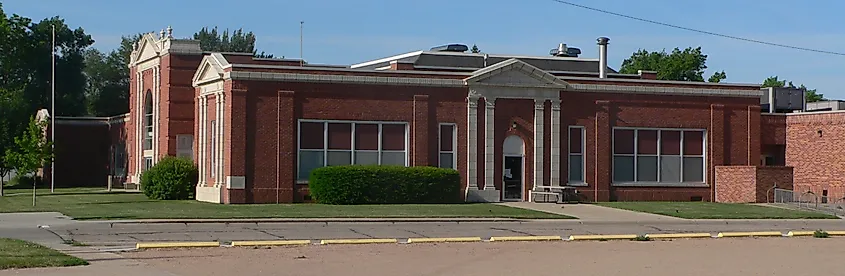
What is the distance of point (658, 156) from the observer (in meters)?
46.3

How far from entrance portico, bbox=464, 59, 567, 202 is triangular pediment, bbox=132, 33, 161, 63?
19.5 metres

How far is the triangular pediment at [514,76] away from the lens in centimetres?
4338

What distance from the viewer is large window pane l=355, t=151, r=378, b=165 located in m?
42.5

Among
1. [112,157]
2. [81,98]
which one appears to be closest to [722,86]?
[112,157]

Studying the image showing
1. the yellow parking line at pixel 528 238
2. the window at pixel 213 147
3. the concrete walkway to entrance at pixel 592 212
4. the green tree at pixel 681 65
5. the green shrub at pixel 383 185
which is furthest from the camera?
the green tree at pixel 681 65

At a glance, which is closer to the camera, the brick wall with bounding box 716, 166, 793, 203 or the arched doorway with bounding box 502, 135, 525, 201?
the brick wall with bounding box 716, 166, 793, 203

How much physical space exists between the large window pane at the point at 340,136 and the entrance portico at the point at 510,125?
14.8 feet

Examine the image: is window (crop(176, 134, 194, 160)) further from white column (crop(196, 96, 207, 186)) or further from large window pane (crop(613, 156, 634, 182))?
large window pane (crop(613, 156, 634, 182))

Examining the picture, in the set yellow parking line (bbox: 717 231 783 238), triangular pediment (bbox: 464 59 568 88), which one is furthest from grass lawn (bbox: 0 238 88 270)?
triangular pediment (bbox: 464 59 568 88)

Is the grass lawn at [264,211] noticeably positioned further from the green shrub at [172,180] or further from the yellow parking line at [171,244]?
the yellow parking line at [171,244]

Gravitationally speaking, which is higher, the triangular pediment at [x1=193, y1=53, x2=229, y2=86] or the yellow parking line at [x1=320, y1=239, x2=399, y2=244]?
the triangular pediment at [x1=193, y1=53, x2=229, y2=86]

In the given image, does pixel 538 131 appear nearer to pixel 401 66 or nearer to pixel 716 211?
pixel 401 66

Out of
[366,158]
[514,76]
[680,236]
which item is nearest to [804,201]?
[514,76]

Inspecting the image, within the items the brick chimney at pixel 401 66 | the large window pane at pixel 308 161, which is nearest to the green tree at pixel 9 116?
the brick chimney at pixel 401 66
